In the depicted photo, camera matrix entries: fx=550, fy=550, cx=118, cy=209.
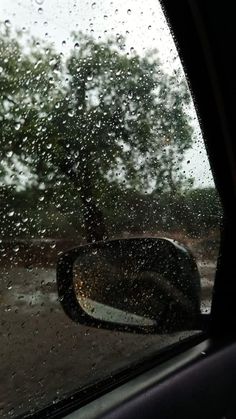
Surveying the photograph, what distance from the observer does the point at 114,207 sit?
73.3 inches

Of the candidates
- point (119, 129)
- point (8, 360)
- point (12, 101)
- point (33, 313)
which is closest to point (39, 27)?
point (12, 101)

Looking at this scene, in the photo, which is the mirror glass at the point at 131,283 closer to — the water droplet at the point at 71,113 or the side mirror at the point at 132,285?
the side mirror at the point at 132,285

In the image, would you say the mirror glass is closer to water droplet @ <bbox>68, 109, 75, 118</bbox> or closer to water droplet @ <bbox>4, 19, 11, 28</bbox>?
water droplet @ <bbox>68, 109, 75, 118</bbox>

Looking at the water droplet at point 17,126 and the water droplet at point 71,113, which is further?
the water droplet at point 71,113

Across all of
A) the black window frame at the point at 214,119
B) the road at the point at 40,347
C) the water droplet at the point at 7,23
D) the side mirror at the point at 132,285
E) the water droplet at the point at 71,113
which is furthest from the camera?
the black window frame at the point at 214,119

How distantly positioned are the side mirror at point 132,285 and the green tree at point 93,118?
0.43 ft

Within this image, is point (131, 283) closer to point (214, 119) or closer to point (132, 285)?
point (132, 285)

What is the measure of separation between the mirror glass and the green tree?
0.38 feet

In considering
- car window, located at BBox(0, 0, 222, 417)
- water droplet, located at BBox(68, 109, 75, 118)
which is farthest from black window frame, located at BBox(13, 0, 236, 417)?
water droplet, located at BBox(68, 109, 75, 118)

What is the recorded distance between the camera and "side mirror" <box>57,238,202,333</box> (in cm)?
172

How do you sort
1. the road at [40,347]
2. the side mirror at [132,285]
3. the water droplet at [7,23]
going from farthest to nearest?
the side mirror at [132,285], the road at [40,347], the water droplet at [7,23]

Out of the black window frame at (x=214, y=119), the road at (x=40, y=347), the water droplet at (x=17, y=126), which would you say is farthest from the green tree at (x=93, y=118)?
the road at (x=40, y=347)

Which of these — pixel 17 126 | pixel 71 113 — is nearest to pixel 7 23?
pixel 17 126

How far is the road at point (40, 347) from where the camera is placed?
1.45 meters
